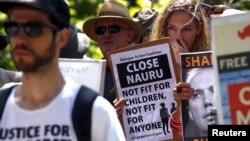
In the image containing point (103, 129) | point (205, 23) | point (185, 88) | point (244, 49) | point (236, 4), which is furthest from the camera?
point (236, 4)

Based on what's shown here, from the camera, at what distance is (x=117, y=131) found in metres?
5.20

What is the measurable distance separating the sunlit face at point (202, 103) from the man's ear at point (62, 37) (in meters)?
1.75

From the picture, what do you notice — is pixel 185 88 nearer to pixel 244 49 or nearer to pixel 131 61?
pixel 131 61

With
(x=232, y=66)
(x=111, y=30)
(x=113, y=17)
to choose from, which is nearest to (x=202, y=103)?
(x=111, y=30)

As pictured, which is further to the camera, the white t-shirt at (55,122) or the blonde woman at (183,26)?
the blonde woman at (183,26)

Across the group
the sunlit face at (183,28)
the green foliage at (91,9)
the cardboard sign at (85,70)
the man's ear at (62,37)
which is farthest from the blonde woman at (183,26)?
the man's ear at (62,37)

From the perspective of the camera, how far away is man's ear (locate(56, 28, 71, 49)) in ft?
17.4

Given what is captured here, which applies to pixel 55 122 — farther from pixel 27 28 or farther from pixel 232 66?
pixel 232 66

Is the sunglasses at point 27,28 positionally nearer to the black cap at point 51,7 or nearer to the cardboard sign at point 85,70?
the black cap at point 51,7

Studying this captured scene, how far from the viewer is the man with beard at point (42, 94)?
512cm

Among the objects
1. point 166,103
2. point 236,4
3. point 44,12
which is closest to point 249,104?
point 44,12

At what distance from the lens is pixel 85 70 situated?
7.16m

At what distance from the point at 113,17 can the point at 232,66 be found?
8.18ft

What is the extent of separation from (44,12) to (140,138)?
2144 mm
